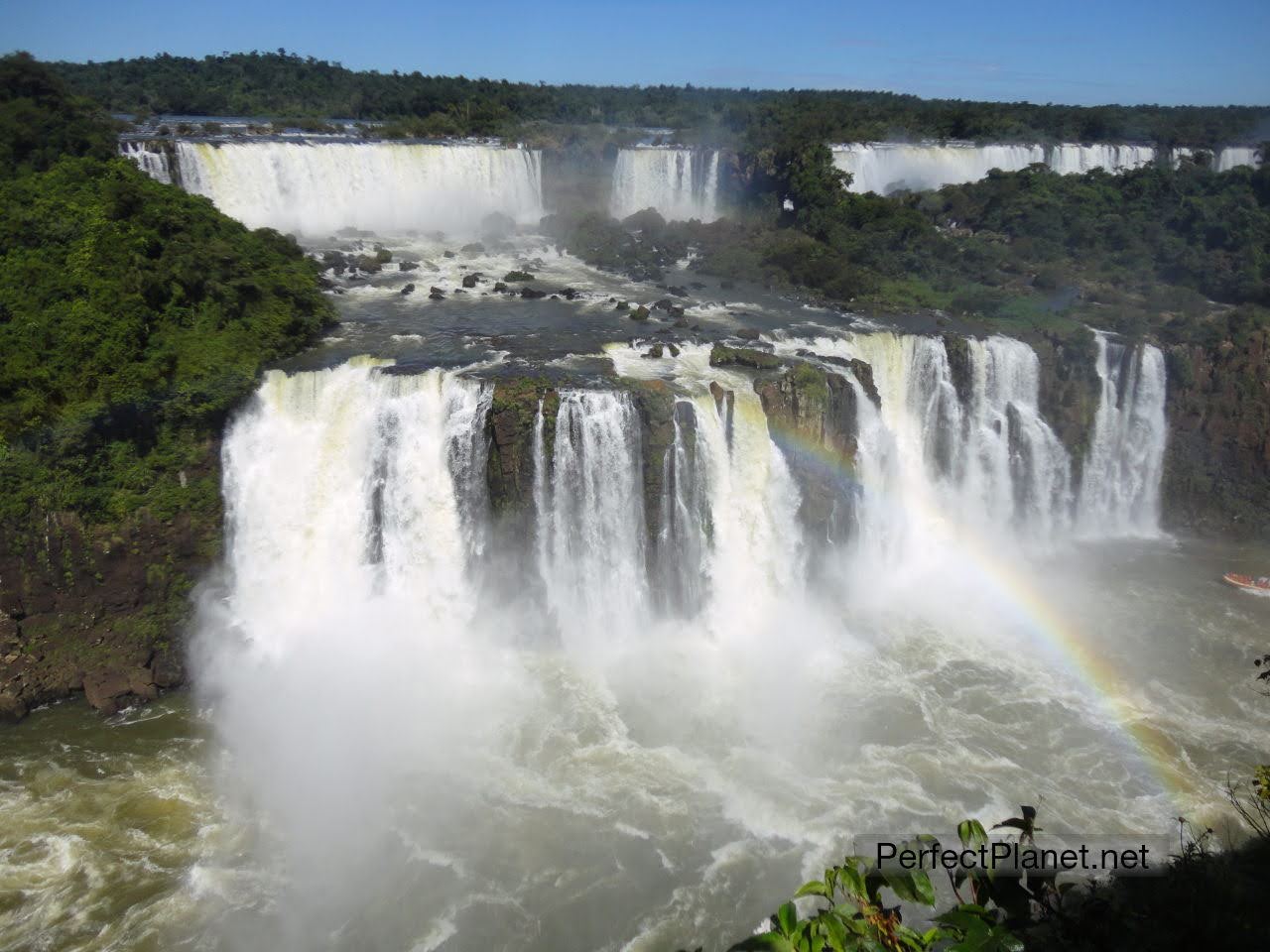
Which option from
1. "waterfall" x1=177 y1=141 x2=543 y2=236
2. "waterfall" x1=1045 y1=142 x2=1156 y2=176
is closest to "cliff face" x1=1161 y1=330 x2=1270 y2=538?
"waterfall" x1=1045 y1=142 x2=1156 y2=176

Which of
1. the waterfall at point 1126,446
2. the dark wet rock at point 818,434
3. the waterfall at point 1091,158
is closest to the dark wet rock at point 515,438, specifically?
the dark wet rock at point 818,434

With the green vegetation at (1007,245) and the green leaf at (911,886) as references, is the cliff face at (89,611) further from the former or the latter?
the green vegetation at (1007,245)

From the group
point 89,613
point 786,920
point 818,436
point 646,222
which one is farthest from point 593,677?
point 646,222

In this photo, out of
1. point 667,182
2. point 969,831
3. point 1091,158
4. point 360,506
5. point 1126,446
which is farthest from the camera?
point 1091,158

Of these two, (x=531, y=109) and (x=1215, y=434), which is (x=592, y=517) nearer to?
(x=1215, y=434)

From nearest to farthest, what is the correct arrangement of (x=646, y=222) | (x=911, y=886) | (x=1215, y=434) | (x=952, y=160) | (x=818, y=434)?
1. (x=911, y=886)
2. (x=818, y=434)
3. (x=1215, y=434)
4. (x=646, y=222)
5. (x=952, y=160)

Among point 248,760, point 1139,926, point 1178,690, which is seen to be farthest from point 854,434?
point 1139,926
